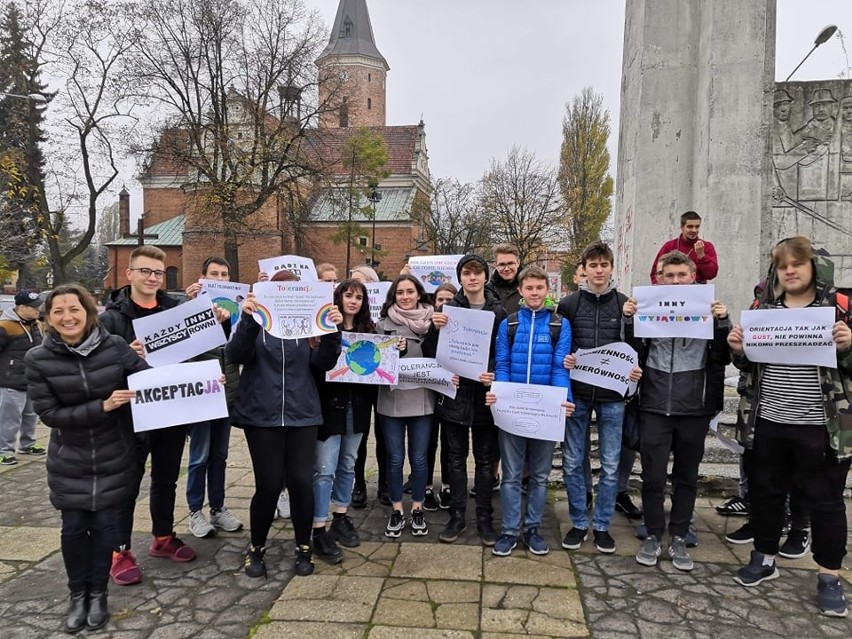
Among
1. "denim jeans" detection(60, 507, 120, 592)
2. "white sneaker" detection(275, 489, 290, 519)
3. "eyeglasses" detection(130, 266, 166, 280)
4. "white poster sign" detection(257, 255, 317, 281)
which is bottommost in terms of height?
Answer: "white sneaker" detection(275, 489, 290, 519)

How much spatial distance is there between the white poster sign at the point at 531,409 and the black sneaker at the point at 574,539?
2.80 ft

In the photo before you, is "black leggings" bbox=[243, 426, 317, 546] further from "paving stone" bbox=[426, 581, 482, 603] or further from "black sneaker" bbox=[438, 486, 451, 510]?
"black sneaker" bbox=[438, 486, 451, 510]

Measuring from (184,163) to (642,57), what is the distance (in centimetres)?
2573

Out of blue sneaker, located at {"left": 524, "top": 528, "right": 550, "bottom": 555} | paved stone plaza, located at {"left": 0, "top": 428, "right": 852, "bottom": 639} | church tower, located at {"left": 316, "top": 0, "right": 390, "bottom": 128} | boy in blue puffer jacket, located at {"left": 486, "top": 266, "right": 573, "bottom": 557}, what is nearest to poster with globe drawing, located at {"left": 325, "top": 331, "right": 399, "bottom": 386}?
boy in blue puffer jacket, located at {"left": 486, "top": 266, "right": 573, "bottom": 557}

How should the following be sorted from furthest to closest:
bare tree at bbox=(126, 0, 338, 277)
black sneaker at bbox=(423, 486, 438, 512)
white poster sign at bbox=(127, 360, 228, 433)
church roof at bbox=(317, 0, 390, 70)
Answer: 1. church roof at bbox=(317, 0, 390, 70)
2. bare tree at bbox=(126, 0, 338, 277)
3. black sneaker at bbox=(423, 486, 438, 512)
4. white poster sign at bbox=(127, 360, 228, 433)

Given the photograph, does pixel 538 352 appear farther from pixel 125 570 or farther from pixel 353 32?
pixel 353 32

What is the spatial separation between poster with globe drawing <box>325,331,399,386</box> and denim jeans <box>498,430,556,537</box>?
3.37 feet

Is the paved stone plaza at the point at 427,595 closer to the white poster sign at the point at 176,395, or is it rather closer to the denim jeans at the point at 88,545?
the denim jeans at the point at 88,545

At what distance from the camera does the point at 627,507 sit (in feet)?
16.8

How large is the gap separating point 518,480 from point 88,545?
2.93 meters

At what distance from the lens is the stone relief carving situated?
7129mm

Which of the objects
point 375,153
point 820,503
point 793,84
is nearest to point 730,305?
point 793,84

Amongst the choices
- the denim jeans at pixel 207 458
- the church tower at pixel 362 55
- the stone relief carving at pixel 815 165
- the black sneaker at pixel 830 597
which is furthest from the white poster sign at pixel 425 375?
the church tower at pixel 362 55

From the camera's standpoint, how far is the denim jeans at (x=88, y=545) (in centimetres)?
342
